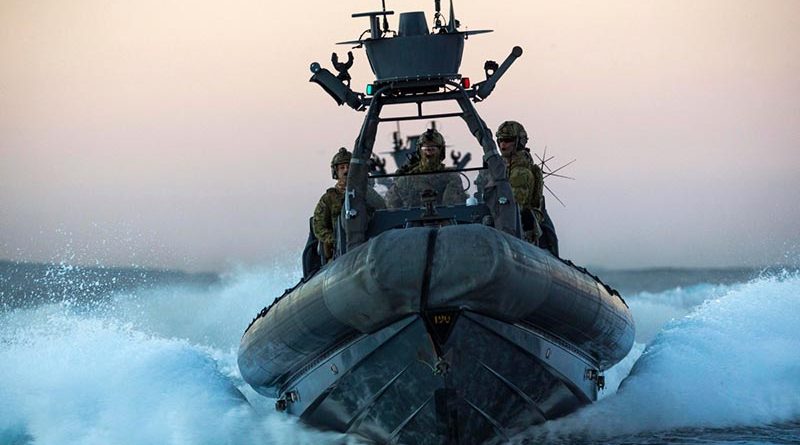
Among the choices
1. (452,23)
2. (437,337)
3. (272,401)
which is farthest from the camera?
(272,401)

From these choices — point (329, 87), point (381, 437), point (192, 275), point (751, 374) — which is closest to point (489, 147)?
point (329, 87)

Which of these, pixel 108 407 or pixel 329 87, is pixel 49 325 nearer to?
pixel 108 407

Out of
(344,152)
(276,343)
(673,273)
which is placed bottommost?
(673,273)

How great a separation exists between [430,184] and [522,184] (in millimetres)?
942

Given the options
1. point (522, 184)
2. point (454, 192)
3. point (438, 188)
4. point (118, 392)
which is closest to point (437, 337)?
point (454, 192)

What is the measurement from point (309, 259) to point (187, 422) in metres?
2.33

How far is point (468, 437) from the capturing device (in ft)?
58.0

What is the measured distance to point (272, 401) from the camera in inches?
889

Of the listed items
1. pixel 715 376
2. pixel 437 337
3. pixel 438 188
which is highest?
pixel 438 188

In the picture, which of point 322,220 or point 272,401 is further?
point 272,401

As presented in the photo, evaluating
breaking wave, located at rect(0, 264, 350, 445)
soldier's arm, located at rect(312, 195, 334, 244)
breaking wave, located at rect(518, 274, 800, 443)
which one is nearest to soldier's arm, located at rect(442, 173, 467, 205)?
soldier's arm, located at rect(312, 195, 334, 244)

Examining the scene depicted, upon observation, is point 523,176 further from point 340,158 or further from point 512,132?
point 340,158

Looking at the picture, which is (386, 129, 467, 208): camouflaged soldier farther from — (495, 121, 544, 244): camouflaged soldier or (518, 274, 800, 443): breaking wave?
(518, 274, 800, 443): breaking wave

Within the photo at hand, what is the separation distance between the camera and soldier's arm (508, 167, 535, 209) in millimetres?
20406
